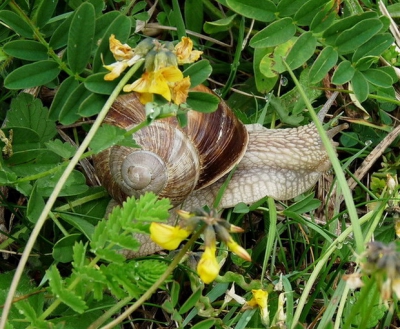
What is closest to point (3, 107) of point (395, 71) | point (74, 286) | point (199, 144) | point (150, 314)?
point (199, 144)

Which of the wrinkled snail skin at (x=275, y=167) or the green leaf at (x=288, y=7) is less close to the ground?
the green leaf at (x=288, y=7)

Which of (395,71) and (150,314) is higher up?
(395,71)

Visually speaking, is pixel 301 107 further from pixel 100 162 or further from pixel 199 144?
pixel 100 162

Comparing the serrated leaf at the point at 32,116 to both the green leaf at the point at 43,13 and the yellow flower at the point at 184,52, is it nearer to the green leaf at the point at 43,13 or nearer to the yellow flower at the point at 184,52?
the green leaf at the point at 43,13

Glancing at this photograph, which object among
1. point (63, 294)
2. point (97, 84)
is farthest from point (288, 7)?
point (63, 294)

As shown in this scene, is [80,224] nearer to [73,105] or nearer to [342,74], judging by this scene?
[73,105]

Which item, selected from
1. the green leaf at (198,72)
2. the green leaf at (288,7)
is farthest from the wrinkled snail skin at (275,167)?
the green leaf at (198,72)
